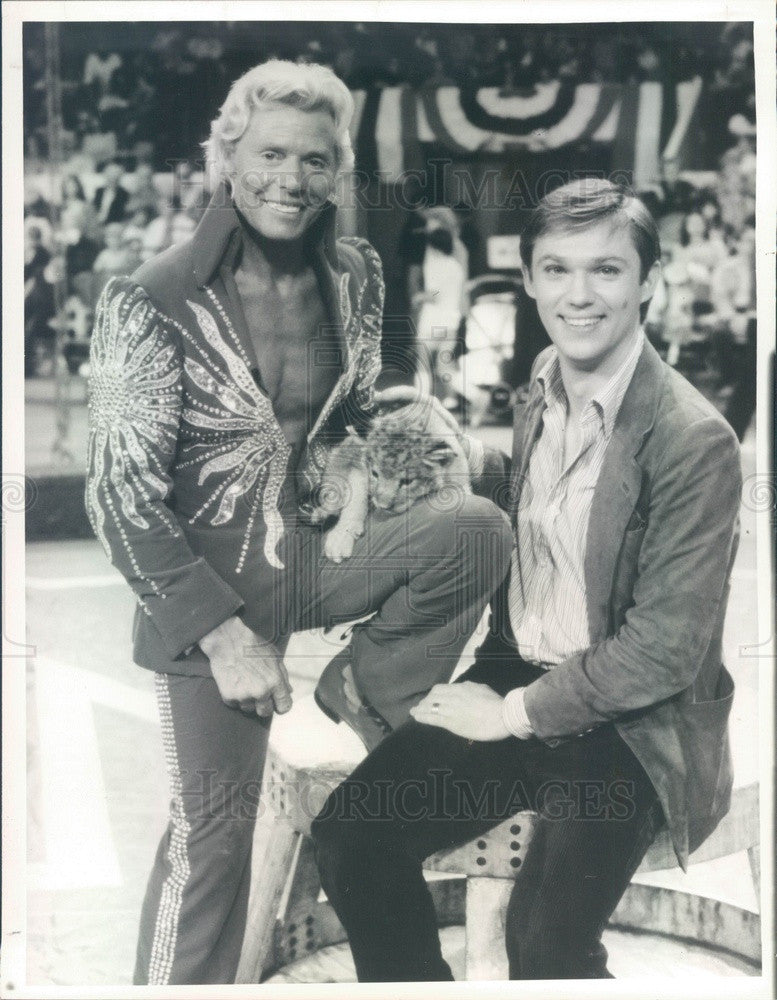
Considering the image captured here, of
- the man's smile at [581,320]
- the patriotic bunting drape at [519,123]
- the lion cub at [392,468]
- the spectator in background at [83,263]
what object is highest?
the patriotic bunting drape at [519,123]

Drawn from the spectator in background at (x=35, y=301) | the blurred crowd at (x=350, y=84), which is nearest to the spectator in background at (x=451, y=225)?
the blurred crowd at (x=350, y=84)

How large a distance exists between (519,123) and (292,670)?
1.44 m

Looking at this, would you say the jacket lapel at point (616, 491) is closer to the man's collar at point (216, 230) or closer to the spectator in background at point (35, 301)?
the man's collar at point (216, 230)

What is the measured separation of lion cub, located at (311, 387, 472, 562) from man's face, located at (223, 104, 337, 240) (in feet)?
1.62

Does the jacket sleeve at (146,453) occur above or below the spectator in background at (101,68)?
below

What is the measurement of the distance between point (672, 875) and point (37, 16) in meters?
2.64

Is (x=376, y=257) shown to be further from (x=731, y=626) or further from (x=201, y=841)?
(x=201, y=841)

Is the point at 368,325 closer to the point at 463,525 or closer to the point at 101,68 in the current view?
the point at 463,525

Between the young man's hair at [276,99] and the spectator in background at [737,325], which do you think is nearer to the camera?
the young man's hair at [276,99]

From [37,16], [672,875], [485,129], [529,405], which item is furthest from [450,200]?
[672,875]

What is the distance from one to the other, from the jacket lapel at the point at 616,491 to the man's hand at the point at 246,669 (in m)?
0.77

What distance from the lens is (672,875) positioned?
3123 millimetres

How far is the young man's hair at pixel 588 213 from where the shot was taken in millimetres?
2979

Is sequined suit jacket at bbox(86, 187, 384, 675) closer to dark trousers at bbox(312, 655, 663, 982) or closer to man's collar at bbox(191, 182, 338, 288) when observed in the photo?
man's collar at bbox(191, 182, 338, 288)
